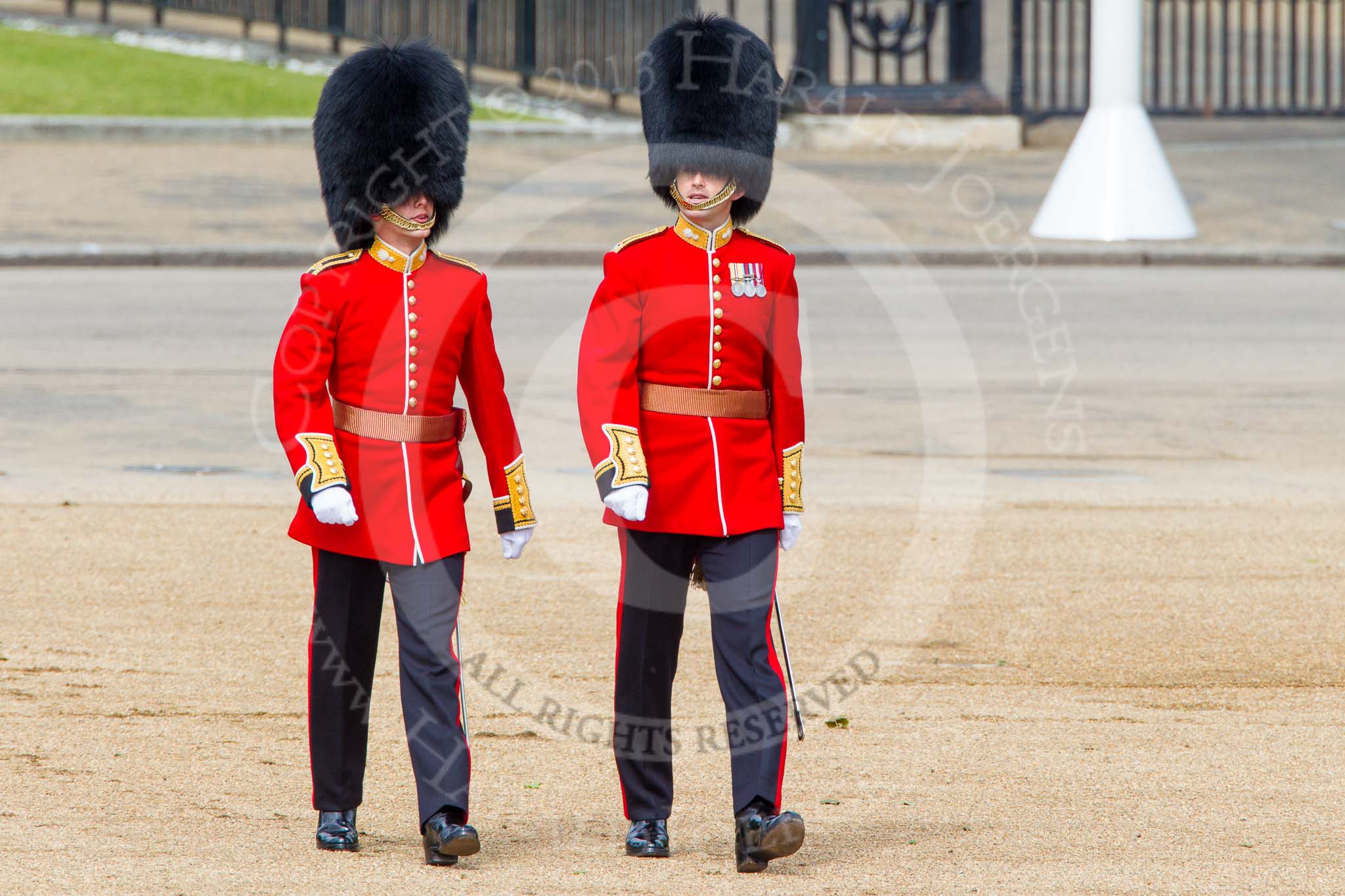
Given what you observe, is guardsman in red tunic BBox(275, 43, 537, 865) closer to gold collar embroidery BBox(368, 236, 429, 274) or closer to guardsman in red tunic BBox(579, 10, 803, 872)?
gold collar embroidery BBox(368, 236, 429, 274)

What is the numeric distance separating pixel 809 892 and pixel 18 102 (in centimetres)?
1817

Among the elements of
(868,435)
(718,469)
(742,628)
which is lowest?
(868,435)

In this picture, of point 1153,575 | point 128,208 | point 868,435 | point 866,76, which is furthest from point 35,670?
point 866,76

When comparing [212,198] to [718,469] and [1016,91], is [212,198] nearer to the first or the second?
[1016,91]

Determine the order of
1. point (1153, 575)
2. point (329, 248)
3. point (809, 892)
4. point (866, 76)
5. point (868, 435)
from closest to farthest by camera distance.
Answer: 1. point (809, 892)
2. point (1153, 575)
3. point (868, 435)
4. point (329, 248)
5. point (866, 76)

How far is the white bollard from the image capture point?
15258mm

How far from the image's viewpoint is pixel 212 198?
55.5 feet

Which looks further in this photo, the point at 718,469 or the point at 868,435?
the point at 868,435

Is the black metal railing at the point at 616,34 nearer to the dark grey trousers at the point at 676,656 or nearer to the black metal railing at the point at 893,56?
the black metal railing at the point at 893,56

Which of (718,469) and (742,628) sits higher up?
(718,469)

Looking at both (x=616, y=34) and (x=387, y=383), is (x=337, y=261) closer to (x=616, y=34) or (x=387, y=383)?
(x=387, y=383)

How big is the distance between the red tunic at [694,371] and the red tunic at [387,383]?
0.81 ft

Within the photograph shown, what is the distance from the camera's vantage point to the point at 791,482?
4203mm

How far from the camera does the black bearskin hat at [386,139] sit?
4.14 m
